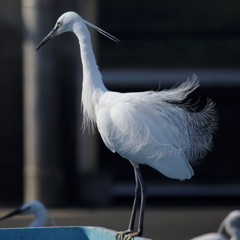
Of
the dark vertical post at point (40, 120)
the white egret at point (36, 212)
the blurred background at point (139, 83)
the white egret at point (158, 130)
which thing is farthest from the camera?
the blurred background at point (139, 83)

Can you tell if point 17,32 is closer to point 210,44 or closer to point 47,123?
point 47,123

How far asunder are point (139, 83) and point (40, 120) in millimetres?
1468

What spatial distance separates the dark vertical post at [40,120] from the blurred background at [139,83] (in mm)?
395

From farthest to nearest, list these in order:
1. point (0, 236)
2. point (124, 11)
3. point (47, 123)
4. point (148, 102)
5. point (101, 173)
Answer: point (124, 11), point (101, 173), point (47, 123), point (148, 102), point (0, 236)

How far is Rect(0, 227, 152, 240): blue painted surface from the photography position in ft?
9.70

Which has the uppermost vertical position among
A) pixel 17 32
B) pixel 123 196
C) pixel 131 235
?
pixel 17 32

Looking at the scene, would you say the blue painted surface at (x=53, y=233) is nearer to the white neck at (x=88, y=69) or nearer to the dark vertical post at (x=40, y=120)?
the white neck at (x=88, y=69)

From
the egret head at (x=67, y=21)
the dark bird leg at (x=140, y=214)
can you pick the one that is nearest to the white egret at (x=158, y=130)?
the dark bird leg at (x=140, y=214)

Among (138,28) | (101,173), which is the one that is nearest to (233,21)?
(138,28)

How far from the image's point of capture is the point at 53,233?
301 centimetres

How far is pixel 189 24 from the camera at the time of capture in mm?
7828

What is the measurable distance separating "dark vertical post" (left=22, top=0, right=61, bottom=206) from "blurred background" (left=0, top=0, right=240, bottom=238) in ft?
1.30

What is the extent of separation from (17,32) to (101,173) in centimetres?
204

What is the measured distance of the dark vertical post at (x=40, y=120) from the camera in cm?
668
